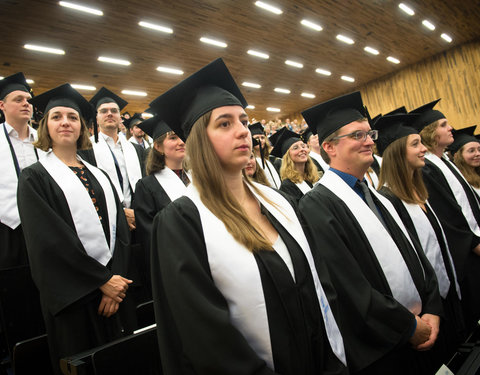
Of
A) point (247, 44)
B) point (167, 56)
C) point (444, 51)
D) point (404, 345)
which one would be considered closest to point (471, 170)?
point (404, 345)

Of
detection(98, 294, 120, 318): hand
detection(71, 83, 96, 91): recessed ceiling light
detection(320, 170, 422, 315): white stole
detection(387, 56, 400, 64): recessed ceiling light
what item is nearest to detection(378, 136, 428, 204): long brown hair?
detection(320, 170, 422, 315): white stole

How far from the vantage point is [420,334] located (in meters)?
1.76

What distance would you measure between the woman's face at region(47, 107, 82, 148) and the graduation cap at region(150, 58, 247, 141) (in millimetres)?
1518

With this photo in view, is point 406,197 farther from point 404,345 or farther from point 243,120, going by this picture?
point 243,120

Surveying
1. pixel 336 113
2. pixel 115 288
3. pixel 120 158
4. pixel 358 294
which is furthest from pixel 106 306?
pixel 120 158

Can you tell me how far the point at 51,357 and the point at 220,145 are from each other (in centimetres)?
181

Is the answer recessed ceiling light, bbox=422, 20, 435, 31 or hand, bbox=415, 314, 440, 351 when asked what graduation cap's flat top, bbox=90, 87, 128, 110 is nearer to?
hand, bbox=415, 314, 440, 351

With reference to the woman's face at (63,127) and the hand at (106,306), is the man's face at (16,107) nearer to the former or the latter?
the woman's face at (63,127)

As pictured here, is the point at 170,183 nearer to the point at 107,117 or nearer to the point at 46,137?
the point at 46,137

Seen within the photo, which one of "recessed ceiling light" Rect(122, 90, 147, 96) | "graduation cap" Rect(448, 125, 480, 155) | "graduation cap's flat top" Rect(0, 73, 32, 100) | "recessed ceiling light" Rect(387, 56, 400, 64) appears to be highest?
"recessed ceiling light" Rect(122, 90, 147, 96)

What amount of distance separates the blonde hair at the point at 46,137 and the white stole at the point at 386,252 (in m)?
2.38

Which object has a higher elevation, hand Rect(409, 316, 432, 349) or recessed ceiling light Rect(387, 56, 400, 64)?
recessed ceiling light Rect(387, 56, 400, 64)

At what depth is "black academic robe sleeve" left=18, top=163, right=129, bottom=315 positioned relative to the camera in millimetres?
2086

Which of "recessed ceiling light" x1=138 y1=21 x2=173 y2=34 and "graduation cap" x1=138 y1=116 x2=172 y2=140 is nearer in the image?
"graduation cap" x1=138 y1=116 x2=172 y2=140
